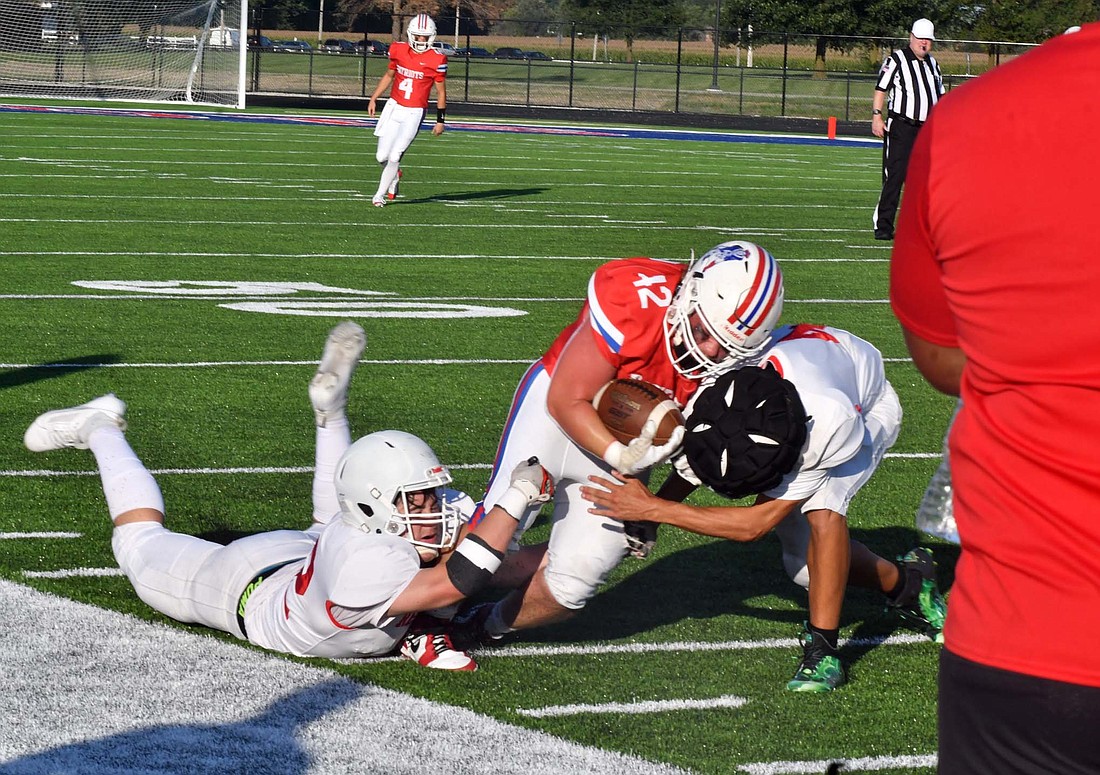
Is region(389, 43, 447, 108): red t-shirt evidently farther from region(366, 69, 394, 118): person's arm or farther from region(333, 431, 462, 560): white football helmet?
region(333, 431, 462, 560): white football helmet

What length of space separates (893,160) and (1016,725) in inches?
492

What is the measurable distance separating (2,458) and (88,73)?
2878cm

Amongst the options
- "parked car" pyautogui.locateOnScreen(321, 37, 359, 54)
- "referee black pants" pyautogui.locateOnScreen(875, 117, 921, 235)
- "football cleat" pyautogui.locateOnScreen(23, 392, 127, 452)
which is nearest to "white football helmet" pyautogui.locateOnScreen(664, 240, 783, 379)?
"football cleat" pyautogui.locateOnScreen(23, 392, 127, 452)

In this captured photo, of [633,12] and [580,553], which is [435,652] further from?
[633,12]

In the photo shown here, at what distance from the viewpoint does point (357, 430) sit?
6.55 m

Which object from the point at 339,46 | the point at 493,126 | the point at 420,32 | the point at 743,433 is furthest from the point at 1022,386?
the point at 339,46

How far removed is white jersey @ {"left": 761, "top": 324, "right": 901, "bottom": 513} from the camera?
3.78m

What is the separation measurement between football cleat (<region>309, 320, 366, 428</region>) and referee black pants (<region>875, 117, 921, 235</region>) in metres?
9.43

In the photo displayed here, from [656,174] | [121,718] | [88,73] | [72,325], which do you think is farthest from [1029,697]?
[88,73]

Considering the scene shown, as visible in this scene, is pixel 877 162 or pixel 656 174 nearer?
pixel 656 174

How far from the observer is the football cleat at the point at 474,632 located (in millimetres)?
4387

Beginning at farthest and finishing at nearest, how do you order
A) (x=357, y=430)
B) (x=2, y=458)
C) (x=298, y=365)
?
(x=298, y=365), (x=357, y=430), (x=2, y=458)

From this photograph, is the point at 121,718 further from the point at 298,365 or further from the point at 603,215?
the point at 603,215

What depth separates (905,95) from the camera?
13.6 m
